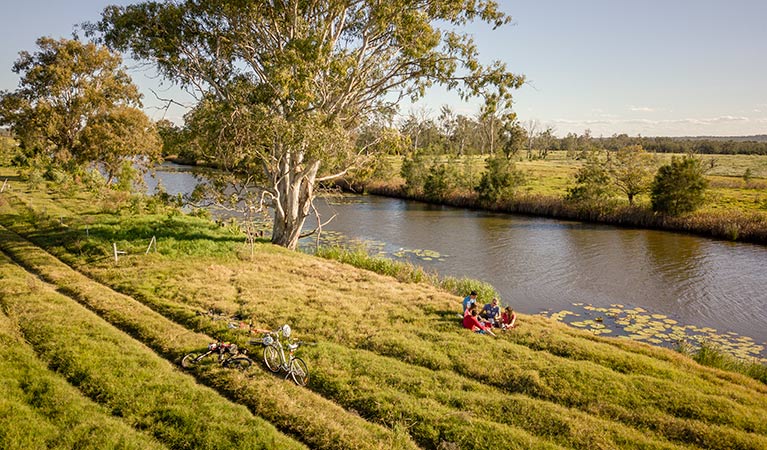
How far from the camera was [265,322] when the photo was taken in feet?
53.1

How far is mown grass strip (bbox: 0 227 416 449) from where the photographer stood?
33.7 feet

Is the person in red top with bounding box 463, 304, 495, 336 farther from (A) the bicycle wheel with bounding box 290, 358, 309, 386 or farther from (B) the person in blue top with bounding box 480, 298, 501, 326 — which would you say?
(A) the bicycle wheel with bounding box 290, 358, 309, 386

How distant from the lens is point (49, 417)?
10.4 m

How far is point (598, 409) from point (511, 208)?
47850 millimetres

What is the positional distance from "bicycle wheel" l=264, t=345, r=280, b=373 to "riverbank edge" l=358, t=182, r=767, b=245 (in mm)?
20195

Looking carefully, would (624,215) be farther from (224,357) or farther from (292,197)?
(224,357)

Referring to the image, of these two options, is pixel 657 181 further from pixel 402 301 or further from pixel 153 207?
pixel 153 207

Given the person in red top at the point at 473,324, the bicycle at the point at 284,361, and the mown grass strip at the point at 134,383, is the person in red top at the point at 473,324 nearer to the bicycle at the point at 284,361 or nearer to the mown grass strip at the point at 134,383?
the bicycle at the point at 284,361

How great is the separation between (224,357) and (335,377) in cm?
310

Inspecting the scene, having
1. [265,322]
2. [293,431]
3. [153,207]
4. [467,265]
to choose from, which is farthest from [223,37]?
[293,431]

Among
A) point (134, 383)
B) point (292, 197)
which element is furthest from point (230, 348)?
point (292, 197)

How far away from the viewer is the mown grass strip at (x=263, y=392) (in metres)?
10.3

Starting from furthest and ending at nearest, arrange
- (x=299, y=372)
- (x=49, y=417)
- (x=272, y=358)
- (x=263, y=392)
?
(x=272, y=358) → (x=299, y=372) → (x=263, y=392) → (x=49, y=417)

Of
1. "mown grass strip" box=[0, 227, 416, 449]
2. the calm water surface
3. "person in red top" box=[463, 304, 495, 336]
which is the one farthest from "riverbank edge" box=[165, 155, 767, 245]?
"mown grass strip" box=[0, 227, 416, 449]
